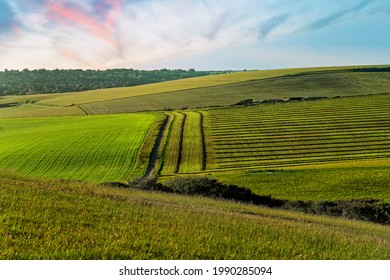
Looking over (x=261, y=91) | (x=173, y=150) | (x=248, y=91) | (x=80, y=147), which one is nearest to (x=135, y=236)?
(x=173, y=150)

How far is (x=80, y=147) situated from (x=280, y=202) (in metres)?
45.7

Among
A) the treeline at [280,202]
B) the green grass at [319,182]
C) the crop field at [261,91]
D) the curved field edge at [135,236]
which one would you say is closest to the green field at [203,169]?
the curved field edge at [135,236]

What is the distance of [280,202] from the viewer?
3447cm

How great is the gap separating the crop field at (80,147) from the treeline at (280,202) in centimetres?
1988

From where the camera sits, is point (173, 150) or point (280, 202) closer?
point (280, 202)

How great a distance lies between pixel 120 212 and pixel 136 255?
14.9 feet

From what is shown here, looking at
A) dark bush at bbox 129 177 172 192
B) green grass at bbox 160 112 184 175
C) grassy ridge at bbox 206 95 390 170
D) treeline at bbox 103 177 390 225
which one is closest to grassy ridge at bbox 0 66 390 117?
grassy ridge at bbox 206 95 390 170

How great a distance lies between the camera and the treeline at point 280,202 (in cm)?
3094

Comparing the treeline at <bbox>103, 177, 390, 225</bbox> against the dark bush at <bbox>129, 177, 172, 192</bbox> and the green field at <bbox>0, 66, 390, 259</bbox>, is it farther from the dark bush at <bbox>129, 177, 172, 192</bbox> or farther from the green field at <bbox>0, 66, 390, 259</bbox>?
the green field at <bbox>0, 66, 390, 259</bbox>

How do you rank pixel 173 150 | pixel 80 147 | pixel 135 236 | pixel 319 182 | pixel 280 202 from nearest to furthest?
pixel 135 236 → pixel 280 202 → pixel 319 182 → pixel 173 150 → pixel 80 147

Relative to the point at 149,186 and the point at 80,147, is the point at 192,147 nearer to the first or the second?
the point at 80,147

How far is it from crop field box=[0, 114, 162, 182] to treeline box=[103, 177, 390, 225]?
65.2 feet

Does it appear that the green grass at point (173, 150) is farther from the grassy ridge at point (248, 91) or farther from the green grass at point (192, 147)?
the grassy ridge at point (248, 91)

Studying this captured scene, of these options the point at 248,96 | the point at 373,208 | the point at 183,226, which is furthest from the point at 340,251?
the point at 248,96
